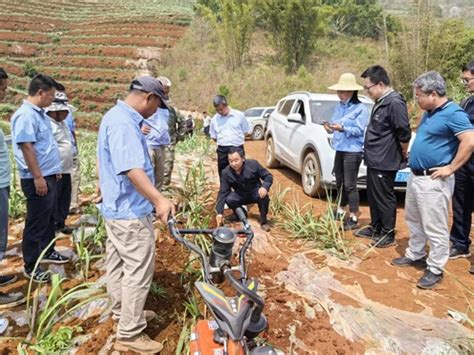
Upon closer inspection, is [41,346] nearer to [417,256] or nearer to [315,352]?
[315,352]

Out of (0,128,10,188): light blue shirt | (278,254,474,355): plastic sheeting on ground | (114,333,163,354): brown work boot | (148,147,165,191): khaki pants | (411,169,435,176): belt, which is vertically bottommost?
(278,254,474,355): plastic sheeting on ground

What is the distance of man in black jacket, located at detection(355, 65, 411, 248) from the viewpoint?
13.0 ft

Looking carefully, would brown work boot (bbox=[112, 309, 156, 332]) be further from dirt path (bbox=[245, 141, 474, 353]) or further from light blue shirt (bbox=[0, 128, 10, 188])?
light blue shirt (bbox=[0, 128, 10, 188])

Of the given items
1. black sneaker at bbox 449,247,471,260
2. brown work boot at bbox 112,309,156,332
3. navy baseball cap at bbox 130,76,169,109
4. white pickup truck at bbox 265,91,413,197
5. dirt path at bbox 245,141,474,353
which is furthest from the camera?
white pickup truck at bbox 265,91,413,197

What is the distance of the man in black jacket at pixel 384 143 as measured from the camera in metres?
3.97

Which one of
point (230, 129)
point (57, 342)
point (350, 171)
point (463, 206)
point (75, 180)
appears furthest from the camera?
point (230, 129)

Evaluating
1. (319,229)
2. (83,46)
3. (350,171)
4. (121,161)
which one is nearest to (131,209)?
(121,161)

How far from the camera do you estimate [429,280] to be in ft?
11.2

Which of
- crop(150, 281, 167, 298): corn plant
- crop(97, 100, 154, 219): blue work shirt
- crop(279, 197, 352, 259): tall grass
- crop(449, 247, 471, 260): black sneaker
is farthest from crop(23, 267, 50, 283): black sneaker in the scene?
crop(449, 247, 471, 260): black sneaker

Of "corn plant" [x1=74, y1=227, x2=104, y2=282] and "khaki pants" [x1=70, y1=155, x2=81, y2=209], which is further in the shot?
"khaki pants" [x1=70, y1=155, x2=81, y2=209]

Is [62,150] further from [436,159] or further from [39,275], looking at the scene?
[436,159]

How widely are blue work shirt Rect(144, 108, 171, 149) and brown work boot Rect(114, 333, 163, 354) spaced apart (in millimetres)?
2855

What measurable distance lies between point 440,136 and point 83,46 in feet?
131

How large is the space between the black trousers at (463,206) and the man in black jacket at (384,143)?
0.56 m
